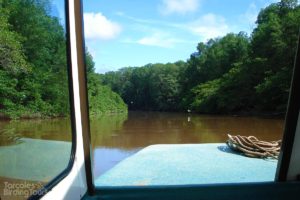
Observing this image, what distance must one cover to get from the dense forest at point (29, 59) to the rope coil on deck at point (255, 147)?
200cm

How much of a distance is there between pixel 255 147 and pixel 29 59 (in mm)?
2336

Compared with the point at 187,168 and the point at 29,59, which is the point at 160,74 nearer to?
the point at 187,168

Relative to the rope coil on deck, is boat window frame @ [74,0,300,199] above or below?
above

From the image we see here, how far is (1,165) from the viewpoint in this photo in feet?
3.84

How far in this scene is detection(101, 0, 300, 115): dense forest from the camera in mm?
21688

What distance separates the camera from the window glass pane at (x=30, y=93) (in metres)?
1.23

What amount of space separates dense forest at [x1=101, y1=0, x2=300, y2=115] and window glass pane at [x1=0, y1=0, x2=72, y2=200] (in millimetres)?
14725

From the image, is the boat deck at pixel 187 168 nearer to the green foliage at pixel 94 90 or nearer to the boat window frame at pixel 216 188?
the boat window frame at pixel 216 188

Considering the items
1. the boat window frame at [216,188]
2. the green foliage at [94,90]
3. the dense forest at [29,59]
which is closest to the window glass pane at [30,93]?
the dense forest at [29,59]

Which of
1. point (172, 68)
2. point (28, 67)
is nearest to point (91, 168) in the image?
point (28, 67)

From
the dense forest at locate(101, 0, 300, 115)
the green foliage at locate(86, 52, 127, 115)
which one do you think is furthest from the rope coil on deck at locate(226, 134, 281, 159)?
the dense forest at locate(101, 0, 300, 115)

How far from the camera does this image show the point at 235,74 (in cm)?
2927

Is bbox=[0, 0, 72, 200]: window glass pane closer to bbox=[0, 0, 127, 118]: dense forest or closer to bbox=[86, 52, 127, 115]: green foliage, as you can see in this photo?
bbox=[0, 0, 127, 118]: dense forest

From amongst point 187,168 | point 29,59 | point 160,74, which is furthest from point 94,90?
point 160,74
